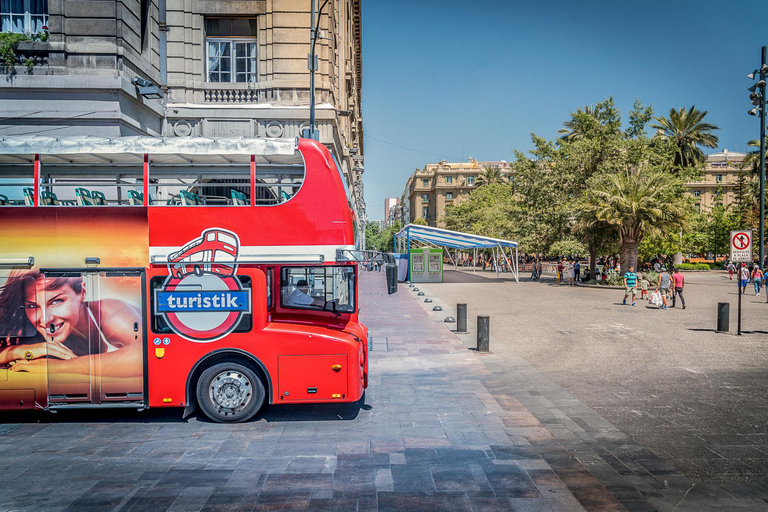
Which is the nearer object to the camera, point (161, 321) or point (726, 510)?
point (726, 510)

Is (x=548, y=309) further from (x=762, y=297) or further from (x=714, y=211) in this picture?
(x=714, y=211)

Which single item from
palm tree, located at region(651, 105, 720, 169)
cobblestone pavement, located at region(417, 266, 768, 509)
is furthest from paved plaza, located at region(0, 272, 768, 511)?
palm tree, located at region(651, 105, 720, 169)

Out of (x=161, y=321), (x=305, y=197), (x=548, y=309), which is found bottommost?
(x=548, y=309)

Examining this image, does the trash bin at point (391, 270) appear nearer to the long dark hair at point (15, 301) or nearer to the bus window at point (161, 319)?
the bus window at point (161, 319)

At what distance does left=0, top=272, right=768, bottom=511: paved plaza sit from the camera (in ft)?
15.6

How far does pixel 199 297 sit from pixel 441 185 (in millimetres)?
109989

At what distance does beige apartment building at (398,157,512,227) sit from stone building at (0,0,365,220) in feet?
291

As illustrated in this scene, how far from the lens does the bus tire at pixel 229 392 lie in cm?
683

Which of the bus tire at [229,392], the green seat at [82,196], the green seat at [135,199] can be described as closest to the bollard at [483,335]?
the bus tire at [229,392]

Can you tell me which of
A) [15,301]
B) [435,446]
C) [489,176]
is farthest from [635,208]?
[489,176]

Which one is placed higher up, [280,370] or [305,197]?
[305,197]

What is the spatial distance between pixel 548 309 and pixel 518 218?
19901mm

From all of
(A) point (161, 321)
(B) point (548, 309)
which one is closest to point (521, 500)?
(A) point (161, 321)

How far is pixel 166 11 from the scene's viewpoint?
17.5 meters
